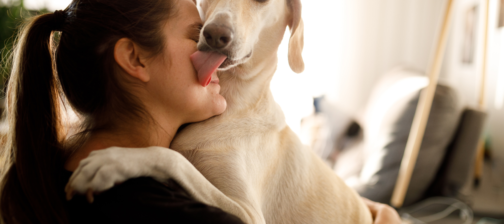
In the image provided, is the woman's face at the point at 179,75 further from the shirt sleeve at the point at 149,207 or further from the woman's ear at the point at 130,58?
the shirt sleeve at the point at 149,207

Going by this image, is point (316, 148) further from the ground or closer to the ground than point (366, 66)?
closer to the ground

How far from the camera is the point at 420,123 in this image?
245 cm

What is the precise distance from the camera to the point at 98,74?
91 centimetres

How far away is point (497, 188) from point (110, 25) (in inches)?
161

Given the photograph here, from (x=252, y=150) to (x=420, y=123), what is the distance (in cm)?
178

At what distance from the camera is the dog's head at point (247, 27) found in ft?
3.53

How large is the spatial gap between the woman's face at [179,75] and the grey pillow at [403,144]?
2131 millimetres

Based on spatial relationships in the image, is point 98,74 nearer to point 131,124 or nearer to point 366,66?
point 131,124

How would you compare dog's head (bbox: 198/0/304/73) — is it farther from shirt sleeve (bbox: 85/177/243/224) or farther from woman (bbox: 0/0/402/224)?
shirt sleeve (bbox: 85/177/243/224)

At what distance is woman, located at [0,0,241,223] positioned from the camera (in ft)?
2.38

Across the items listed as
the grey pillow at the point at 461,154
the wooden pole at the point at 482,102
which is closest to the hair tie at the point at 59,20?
the grey pillow at the point at 461,154

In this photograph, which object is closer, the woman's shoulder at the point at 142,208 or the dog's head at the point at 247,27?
the woman's shoulder at the point at 142,208

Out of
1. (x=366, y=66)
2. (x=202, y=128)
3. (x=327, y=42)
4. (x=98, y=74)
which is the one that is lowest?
(x=366, y=66)

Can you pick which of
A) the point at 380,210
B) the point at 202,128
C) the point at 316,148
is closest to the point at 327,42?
the point at 316,148
